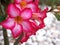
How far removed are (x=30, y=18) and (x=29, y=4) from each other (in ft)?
0.17

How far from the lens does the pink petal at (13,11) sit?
66 centimetres

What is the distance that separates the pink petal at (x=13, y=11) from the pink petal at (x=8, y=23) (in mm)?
17

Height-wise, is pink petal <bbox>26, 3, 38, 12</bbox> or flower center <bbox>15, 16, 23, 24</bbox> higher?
pink petal <bbox>26, 3, 38, 12</bbox>

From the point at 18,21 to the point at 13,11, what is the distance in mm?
45

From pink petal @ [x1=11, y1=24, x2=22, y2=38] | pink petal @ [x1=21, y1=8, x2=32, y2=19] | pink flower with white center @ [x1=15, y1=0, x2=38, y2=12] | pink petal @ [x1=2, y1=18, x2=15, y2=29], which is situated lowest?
pink petal @ [x1=11, y1=24, x2=22, y2=38]

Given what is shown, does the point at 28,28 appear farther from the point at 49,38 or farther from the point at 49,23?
the point at 49,23

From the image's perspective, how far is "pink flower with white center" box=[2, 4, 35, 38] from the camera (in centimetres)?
67

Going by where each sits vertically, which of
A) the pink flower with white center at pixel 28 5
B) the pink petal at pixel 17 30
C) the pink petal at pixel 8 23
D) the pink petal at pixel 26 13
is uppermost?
the pink flower with white center at pixel 28 5

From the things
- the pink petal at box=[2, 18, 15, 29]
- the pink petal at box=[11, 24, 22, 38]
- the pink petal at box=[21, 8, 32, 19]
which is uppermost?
the pink petal at box=[21, 8, 32, 19]

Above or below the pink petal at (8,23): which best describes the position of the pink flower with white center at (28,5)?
above

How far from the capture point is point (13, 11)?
0.67 m

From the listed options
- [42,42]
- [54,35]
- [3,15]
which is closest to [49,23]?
[54,35]

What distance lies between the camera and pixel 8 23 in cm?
68

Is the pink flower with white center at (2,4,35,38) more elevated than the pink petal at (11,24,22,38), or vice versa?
the pink flower with white center at (2,4,35,38)
